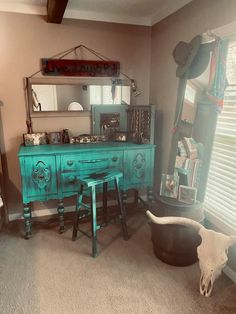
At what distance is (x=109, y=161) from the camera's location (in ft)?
8.50

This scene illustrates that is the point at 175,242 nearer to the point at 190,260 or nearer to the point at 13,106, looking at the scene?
the point at 190,260

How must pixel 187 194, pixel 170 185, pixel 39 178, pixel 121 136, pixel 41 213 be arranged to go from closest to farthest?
pixel 187 194, pixel 170 185, pixel 39 178, pixel 121 136, pixel 41 213

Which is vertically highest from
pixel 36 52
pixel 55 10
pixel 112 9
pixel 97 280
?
pixel 112 9

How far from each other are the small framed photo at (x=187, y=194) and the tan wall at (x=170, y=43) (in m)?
0.52

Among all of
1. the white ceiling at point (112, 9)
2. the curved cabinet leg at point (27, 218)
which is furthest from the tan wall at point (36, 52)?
the curved cabinet leg at point (27, 218)

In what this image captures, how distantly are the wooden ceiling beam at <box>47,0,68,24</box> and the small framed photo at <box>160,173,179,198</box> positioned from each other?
66.8 inches

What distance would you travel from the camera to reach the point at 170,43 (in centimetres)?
262

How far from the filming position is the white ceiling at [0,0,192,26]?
2418 millimetres

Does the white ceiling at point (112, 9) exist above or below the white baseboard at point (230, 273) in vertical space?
above

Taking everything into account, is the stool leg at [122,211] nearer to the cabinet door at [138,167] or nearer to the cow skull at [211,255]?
the cabinet door at [138,167]

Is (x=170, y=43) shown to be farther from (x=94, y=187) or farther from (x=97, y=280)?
(x=97, y=280)

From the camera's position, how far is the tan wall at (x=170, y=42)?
77.7 inches

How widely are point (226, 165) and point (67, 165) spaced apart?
1.45m

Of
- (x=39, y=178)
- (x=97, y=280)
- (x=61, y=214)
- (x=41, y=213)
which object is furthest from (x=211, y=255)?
(x=41, y=213)
